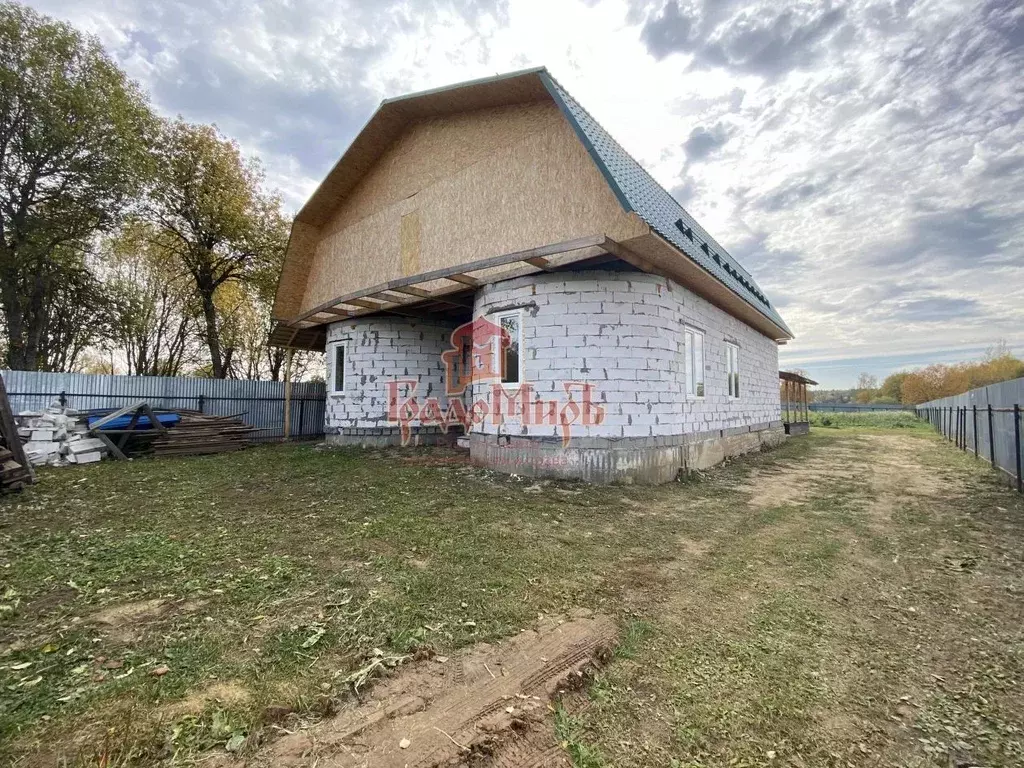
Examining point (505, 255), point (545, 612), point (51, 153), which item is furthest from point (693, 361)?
point (51, 153)

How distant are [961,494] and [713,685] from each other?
7.98 meters

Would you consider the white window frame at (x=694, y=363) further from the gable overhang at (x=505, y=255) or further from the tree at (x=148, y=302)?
the tree at (x=148, y=302)

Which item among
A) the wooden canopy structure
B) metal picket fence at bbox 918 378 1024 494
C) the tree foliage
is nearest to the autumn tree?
the tree foliage

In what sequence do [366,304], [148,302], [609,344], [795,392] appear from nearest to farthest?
1. [609,344]
2. [366,304]
3. [148,302]
4. [795,392]

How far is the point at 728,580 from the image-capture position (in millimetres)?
3715

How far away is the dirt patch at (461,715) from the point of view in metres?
1.81

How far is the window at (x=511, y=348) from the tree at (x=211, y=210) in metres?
15.3

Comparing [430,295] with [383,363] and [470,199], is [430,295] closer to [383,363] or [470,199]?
[470,199]

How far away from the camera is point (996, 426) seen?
29.2 feet

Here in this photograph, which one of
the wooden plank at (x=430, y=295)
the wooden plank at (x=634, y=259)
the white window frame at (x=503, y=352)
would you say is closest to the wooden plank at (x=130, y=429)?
the wooden plank at (x=430, y=295)

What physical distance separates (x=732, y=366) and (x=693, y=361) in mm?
3078

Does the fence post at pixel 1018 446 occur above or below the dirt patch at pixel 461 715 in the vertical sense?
above

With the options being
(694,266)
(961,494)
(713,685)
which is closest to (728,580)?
(713,685)

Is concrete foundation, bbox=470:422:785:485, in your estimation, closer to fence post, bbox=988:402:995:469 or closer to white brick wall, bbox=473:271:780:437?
white brick wall, bbox=473:271:780:437
